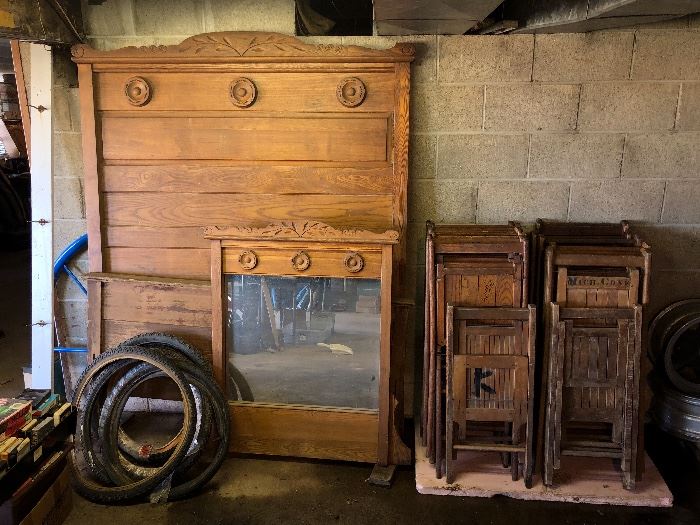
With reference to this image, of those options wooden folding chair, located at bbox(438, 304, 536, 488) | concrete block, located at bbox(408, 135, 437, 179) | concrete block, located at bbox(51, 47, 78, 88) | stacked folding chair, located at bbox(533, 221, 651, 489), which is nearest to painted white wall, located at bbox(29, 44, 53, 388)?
concrete block, located at bbox(51, 47, 78, 88)

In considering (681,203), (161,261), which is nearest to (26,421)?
(161,261)

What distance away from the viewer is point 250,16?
257 centimetres

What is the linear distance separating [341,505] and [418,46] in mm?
1997

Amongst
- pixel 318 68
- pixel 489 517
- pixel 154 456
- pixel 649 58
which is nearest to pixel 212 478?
pixel 154 456

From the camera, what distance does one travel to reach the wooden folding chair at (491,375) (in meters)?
2.26

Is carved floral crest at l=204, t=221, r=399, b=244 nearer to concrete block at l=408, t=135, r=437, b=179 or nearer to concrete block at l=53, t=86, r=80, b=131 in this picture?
concrete block at l=408, t=135, r=437, b=179

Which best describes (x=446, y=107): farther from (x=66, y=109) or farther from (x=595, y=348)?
(x=66, y=109)

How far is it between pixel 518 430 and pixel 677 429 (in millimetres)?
849

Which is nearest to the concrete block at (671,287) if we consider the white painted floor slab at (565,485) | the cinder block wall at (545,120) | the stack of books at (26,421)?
the cinder block wall at (545,120)

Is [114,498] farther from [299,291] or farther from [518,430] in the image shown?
[518,430]

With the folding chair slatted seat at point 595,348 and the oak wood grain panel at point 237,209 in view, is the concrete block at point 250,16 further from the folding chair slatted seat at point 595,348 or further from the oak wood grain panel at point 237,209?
the folding chair slatted seat at point 595,348

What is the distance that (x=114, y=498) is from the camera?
2258 millimetres

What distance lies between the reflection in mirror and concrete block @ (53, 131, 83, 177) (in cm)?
99

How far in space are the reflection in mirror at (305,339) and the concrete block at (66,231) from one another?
2.94ft
